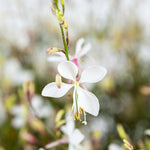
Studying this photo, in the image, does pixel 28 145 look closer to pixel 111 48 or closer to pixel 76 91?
pixel 76 91

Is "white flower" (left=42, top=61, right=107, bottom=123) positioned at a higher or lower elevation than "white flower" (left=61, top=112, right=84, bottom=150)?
higher

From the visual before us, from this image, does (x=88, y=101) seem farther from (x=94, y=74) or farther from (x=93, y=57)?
(x=93, y=57)

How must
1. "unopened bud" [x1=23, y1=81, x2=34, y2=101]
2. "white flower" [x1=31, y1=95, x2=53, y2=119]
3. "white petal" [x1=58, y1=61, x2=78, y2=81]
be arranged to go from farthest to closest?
"white flower" [x1=31, y1=95, x2=53, y2=119] → "unopened bud" [x1=23, y1=81, x2=34, y2=101] → "white petal" [x1=58, y1=61, x2=78, y2=81]

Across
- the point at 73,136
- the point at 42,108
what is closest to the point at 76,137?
the point at 73,136

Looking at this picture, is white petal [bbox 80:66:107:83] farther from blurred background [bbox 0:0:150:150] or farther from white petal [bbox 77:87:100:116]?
blurred background [bbox 0:0:150:150]

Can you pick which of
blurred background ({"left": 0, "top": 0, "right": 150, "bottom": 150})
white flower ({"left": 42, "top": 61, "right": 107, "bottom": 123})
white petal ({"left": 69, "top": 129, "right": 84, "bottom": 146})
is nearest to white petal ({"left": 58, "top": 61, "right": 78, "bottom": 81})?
white flower ({"left": 42, "top": 61, "right": 107, "bottom": 123})

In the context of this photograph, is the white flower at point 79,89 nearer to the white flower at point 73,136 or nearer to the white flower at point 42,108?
the white flower at point 73,136

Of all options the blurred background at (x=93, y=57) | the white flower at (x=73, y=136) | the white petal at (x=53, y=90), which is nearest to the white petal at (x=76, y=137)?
the white flower at (x=73, y=136)
